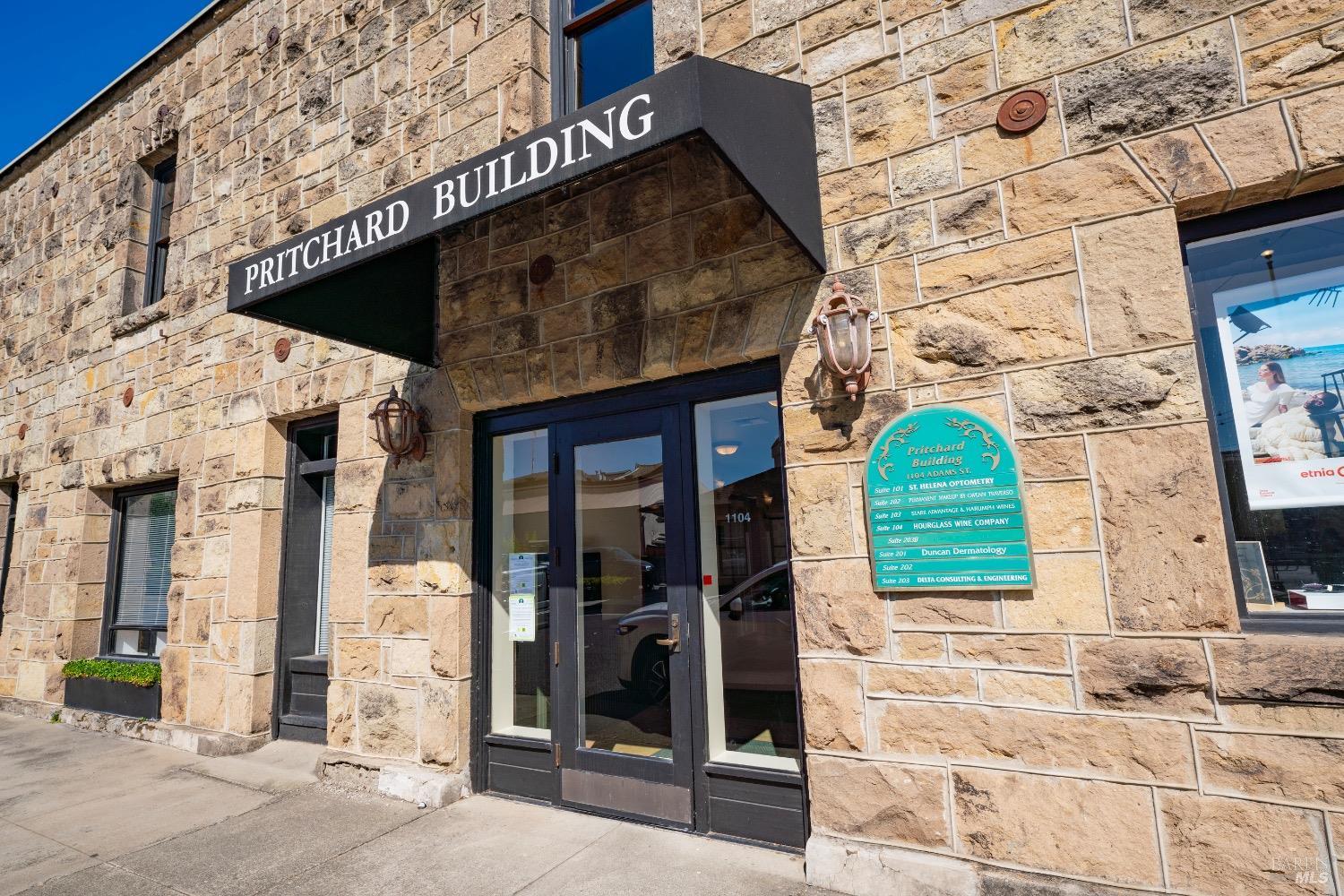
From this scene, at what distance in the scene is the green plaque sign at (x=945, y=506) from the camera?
2.85 metres

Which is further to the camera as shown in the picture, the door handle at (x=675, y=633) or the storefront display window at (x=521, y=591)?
the storefront display window at (x=521, y=591)

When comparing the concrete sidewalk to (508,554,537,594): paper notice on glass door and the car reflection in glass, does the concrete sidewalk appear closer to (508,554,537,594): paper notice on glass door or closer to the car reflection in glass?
the car reflection in glass

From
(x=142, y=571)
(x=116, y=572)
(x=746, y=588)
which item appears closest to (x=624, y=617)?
(x=746, y=588)

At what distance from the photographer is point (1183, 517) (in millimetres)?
2582

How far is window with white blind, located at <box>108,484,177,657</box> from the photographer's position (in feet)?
22.7

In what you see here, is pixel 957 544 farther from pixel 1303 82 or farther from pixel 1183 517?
pixel 1303 82

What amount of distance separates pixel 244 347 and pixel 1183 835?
688 cm

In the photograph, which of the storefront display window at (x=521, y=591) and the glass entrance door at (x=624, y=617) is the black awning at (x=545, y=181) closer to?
the storefront display window at (x=521, y=591)

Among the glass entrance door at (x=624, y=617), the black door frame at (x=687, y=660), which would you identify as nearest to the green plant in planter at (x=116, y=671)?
the black door frame at (x=687, y=660)

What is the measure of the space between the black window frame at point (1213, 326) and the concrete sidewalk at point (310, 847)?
2118 millimetres

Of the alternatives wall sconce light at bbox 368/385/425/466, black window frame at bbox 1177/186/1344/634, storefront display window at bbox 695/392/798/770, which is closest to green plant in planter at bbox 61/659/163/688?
wall sconce light at bbox 368/385/425/466

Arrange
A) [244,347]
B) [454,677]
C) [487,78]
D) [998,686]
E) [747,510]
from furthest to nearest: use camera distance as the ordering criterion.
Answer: [244,347]
[487,78]
[454,677]
[747,510]
[998,686]

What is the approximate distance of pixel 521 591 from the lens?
14.8 feet

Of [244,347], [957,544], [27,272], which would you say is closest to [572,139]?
[957,544]
